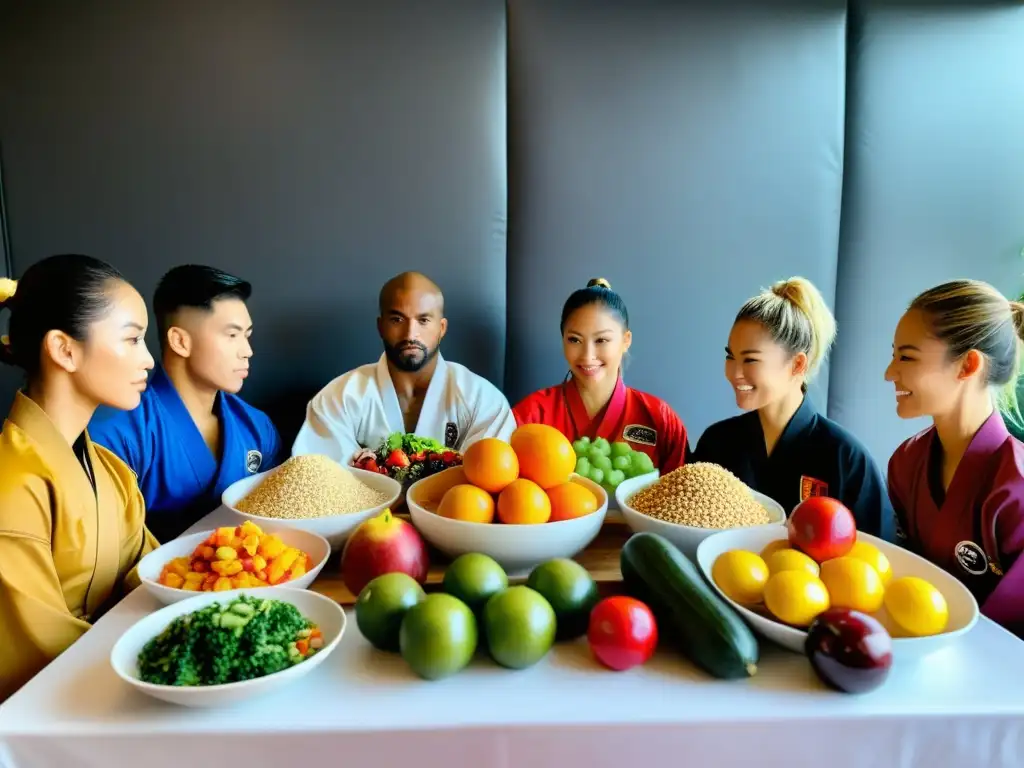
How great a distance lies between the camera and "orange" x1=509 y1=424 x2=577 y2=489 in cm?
111

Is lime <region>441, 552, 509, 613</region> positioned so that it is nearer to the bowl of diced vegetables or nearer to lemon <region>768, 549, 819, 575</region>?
lemon <region>768, 549, 819, 575</region>

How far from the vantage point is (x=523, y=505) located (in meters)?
1.03

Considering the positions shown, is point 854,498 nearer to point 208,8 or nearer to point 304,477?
point 304,477

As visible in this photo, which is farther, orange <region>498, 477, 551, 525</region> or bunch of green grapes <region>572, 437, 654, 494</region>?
bunch of green grapes <region>572, 437, 654, 494</region>

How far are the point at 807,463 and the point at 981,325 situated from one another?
1.54ft

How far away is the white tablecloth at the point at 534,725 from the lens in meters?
0.73

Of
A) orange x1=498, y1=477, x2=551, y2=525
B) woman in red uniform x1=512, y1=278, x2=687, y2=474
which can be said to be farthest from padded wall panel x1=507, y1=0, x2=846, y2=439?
orange x1=498, y1=477, x2=551, y2=525

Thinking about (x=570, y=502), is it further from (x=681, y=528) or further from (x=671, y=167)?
(x=671, y=167)

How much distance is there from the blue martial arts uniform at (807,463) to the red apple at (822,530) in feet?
1.67

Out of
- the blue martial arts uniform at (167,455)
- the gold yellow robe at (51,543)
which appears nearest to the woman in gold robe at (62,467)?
the gold yellow robe at (51,543)

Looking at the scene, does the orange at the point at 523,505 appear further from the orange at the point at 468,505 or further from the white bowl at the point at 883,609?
the white bowl at the point at 883,609

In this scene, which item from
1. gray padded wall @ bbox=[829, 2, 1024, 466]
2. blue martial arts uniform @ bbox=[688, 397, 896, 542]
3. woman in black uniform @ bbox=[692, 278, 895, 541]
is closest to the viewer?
blue martial arts uniform @ bbox=[688, 397, 896, 542]

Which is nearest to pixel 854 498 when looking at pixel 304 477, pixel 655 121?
pixel 304 477

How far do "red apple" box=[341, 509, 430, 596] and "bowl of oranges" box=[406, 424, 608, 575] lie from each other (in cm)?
6
